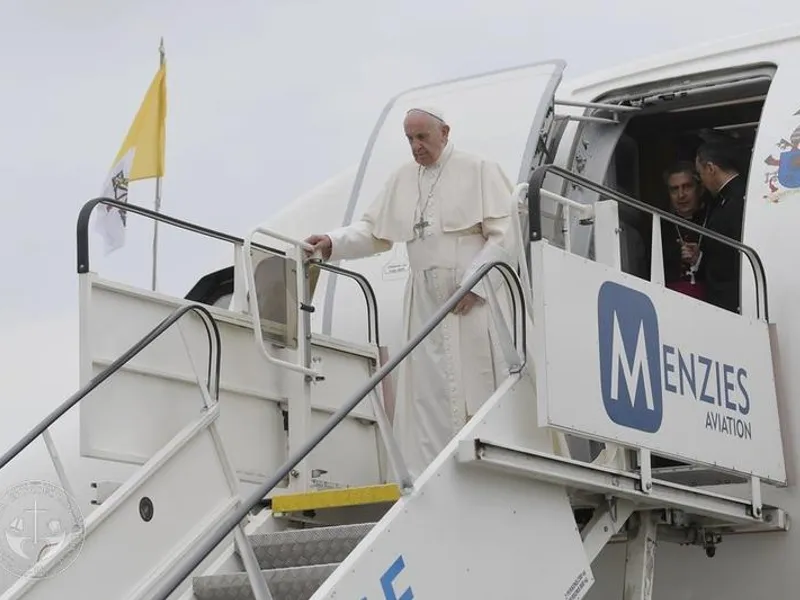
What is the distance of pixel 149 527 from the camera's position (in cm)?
770

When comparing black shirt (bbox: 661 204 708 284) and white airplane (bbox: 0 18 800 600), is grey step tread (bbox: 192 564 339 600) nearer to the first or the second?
white airplane (bbox: 0 18 800 600)

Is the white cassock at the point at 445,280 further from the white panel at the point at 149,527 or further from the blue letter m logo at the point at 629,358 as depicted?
the white panel at the point at 149,527

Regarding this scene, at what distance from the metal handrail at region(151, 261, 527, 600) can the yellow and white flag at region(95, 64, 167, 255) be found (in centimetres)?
660

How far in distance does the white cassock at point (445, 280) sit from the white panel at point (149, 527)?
3.37 feet

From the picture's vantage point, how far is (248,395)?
28.0 ft

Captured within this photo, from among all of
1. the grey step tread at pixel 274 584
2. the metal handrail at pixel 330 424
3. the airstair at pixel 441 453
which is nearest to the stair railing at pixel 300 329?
the airstair at pixel 441 453

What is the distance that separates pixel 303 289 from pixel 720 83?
2.74 metres

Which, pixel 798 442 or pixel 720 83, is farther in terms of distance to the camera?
pixel 720 83

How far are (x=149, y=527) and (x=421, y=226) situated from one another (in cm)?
211

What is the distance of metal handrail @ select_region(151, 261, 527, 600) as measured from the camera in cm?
565

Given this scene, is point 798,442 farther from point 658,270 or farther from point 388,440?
point 388,440

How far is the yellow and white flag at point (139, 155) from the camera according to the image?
13906 millimetres

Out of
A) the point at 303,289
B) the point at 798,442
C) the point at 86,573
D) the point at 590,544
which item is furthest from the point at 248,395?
the point at 798,442

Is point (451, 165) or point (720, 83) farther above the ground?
point (720, 83)
